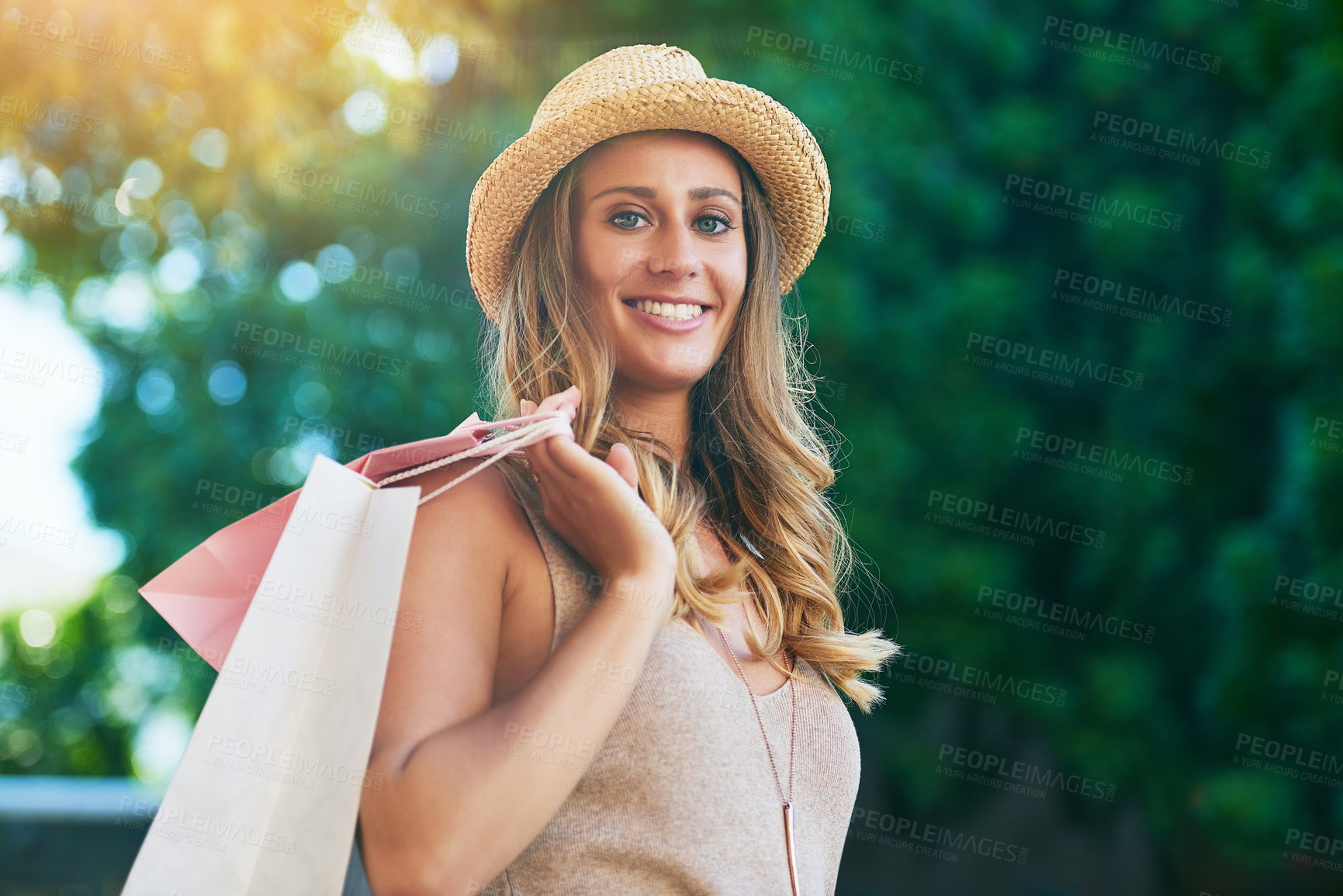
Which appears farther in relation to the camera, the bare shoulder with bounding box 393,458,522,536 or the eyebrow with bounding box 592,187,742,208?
the eyebrow with bounding box 592,187,742,208

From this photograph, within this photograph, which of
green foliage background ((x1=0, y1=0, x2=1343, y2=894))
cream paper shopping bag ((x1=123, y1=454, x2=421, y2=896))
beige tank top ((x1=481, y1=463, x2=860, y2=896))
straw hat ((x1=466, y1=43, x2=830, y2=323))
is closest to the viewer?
cream paper shopping bag ((x1=123, y1=454, x2=421, y2=896))

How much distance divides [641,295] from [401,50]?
4446 mm

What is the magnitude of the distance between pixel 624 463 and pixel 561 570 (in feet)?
0.50

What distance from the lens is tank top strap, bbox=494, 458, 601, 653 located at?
1282 mm

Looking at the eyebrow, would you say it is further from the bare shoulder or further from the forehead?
the bare shoulder

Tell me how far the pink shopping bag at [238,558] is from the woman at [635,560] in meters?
0.04

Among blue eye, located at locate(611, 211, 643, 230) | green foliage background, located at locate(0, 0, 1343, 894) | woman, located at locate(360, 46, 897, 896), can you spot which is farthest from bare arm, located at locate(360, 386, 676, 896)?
green foliage background, located at locate(0, 0, 1343, 894)

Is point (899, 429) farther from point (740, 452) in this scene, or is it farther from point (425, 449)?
point (425, 449)

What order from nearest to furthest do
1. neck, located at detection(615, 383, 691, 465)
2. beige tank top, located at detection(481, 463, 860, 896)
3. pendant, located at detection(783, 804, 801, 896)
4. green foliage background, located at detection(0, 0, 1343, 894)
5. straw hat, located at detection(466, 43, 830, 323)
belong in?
beige tank top, located at detection(481, 463, 860, 896), pendant, located at detection(783, 804, 801, 896), straw hat, located at detection(466, 43, 830, 323), neck, located at detection(615, 383, 691, 465), green foliage background, located at detection(0, 0, 1343, 894)

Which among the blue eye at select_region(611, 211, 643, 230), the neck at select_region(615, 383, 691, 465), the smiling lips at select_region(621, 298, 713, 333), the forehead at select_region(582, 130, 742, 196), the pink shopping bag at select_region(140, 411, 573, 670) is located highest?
the forehead at select_region(582, 130, 742, 196)

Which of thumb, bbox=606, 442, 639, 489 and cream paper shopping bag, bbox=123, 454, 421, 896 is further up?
thumb, bbox=606, 442, 639, 489

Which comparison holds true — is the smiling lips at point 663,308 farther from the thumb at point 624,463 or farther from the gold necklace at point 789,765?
the gold necklace at point 789,765

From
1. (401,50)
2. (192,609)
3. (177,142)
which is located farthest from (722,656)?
(177,142)

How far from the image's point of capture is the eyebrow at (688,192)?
1529 mm
